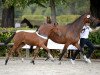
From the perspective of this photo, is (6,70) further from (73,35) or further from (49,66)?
(73,35)

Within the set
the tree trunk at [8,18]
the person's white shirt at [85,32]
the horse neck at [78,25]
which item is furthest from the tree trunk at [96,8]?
the tree trunk at [8,18]

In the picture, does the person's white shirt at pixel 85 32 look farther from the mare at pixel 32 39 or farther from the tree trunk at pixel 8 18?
the tree trunk at pixel 8 18

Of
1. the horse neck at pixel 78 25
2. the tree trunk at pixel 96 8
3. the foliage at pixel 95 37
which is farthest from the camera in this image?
the tree trunk at pixel 96 8

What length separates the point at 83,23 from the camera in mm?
19078

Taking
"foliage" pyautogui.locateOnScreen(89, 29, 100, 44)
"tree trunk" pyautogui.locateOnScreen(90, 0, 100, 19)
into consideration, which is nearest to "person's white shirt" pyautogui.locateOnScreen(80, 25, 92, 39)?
"foliage" pyautogui.locateOnScreen(89, 29, 100, 44)

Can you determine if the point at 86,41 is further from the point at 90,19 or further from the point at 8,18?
the point at 8,18

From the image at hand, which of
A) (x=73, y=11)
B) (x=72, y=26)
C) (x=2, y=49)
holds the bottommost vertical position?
(x=73, y=11)

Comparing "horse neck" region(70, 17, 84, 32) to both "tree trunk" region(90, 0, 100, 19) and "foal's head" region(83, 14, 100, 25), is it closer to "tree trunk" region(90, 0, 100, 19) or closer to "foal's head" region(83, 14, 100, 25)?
"foal's head" region(83, 14, 100, 25)

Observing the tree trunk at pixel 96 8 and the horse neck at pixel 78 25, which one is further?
the tree trunk at pixel 96 8

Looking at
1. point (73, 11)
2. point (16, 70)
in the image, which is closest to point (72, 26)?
point (16, 70)

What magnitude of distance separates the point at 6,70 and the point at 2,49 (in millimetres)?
6015

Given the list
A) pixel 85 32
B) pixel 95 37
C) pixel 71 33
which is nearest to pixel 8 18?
pixel 95 37

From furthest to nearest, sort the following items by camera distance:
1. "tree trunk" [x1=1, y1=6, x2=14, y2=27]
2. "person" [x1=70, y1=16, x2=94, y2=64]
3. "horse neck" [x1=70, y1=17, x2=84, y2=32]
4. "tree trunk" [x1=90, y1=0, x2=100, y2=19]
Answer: "tree trunk" [x1=1, y1=6, x2=14, y2=27] → "tree trunk" [x1=90, y1=0, x2=100, y2=19] → "person" [x1=70, y1=16, x2=94, y2=64] → "horse neck" [x1=70, y1=17, x2=84, y2=32]

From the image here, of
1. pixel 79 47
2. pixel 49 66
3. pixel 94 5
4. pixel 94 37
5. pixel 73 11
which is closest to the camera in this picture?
pixel 49 66
